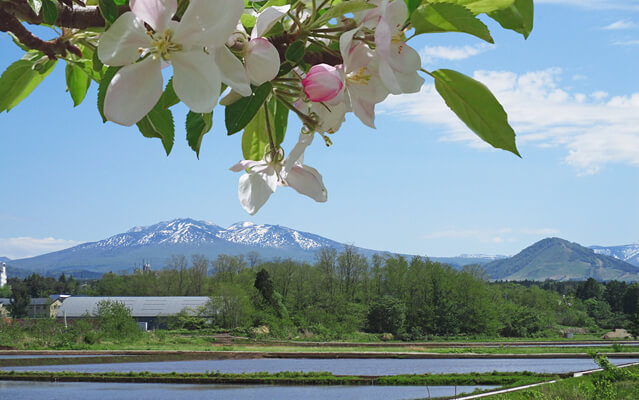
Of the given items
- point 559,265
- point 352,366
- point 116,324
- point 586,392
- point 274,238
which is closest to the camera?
point 586,392

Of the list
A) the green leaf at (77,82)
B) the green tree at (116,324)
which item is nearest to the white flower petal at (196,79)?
the green leaf at (77,82)

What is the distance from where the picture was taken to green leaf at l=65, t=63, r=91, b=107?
426mm

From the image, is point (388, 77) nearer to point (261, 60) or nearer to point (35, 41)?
point (261, 60)

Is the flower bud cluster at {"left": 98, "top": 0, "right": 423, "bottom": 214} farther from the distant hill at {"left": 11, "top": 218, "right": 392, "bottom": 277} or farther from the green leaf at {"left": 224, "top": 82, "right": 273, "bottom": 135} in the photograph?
the distant hill at {"left": 11, "top": 218, "right": 392, "bottom": 277}

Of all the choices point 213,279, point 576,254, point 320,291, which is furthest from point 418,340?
point 576,254

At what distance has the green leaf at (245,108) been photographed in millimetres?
286

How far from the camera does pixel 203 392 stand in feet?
47.4

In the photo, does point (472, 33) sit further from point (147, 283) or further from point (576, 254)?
point (576, 254)

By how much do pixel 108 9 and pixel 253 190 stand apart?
125 millimetres

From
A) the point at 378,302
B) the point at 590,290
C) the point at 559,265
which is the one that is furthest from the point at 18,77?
the point at 559,265

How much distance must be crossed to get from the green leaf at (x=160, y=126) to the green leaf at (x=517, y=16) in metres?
0.16

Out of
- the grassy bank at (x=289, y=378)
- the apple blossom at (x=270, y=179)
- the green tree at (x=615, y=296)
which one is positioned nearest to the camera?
the apple blossom at (x=270, y=179)

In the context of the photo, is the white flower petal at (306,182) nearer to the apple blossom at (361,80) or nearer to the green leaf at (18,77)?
the apple blossom at (361,80)

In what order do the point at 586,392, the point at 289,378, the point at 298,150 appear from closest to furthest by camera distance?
the point at 298,150
the point at 586,392
the point at 289,378
